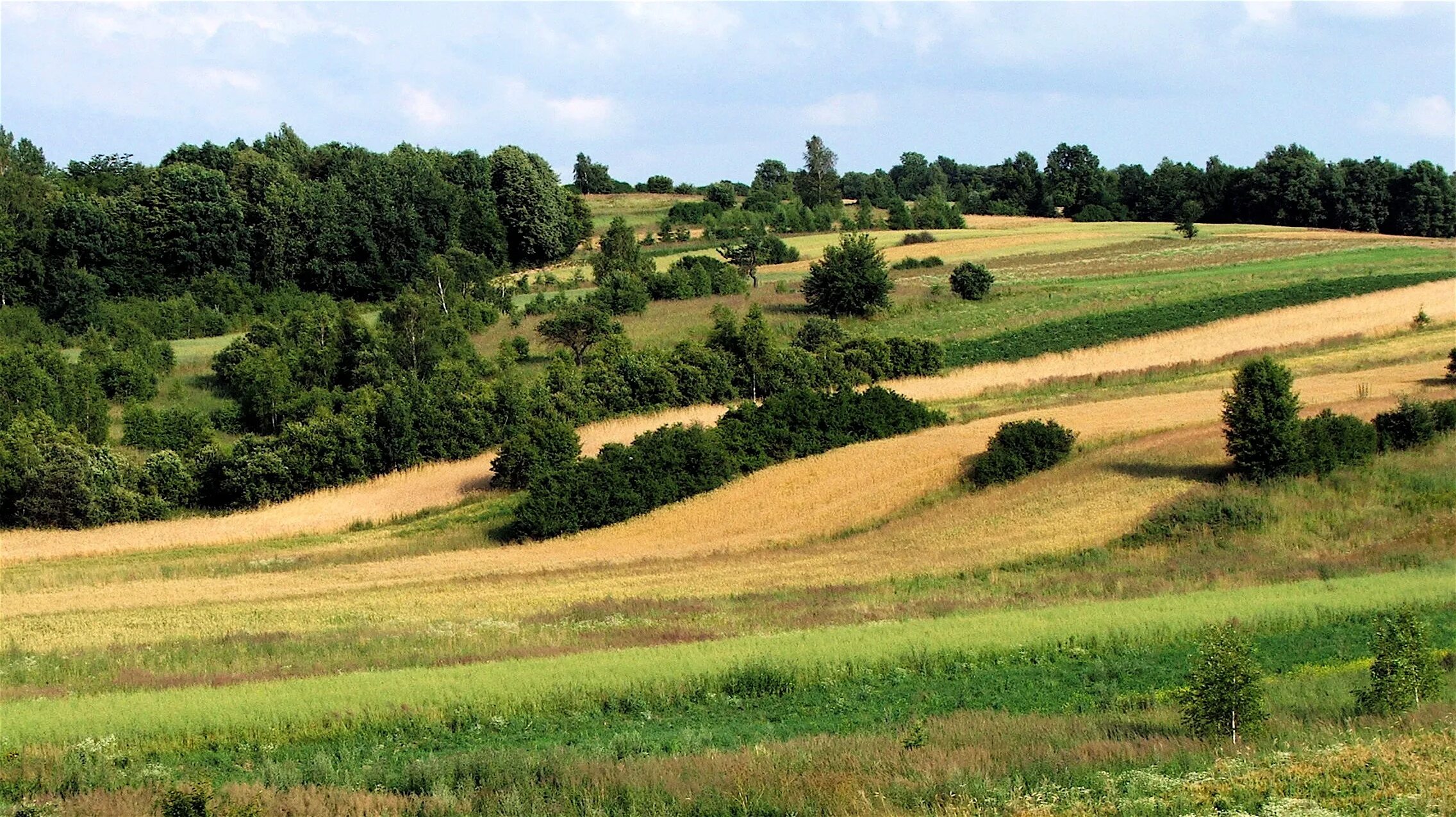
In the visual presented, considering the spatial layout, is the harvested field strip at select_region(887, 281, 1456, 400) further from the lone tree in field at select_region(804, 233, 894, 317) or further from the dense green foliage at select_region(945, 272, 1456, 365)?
the lone tree in field at select_region(804, 233, 894, 317)

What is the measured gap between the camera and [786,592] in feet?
97.7

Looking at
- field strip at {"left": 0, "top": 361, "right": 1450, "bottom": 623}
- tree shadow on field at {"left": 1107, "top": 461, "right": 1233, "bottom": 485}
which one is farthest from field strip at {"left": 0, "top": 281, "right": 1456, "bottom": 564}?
tree shadow on field at {"left": 1107, "top": 461, "right": 1233, "bottom": 485}

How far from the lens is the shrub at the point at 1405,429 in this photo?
3688 cm

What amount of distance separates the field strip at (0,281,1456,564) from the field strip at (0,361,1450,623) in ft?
28.3

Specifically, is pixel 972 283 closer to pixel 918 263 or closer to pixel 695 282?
pixel 918 263

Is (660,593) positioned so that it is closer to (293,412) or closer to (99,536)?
(99,536)

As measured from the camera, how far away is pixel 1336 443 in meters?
35.7

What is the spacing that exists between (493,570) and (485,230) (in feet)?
260

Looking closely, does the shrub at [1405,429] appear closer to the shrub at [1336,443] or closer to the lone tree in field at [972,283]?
the shrub at [1336,443]

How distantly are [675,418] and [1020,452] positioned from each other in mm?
21813

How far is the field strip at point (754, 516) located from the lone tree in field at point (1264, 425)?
20.1 ft

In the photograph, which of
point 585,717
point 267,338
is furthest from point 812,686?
point 267,338

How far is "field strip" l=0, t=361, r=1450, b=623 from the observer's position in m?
33.8

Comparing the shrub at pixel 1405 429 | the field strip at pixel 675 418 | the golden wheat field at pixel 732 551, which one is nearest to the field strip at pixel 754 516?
the golden wheat field at pixel 732 551
